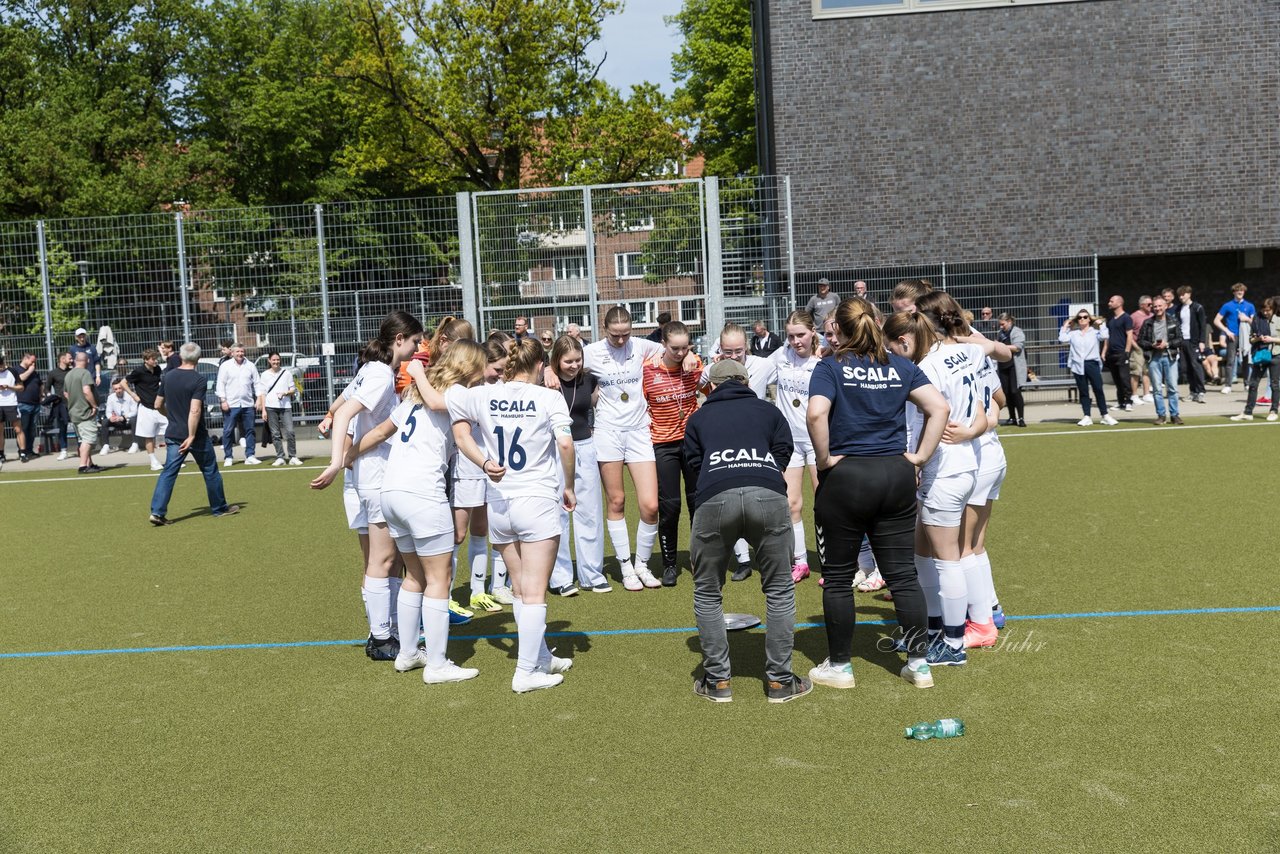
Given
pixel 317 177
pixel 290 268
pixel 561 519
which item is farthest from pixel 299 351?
pixel 317 177

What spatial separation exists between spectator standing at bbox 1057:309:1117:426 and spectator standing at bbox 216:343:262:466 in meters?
12.2

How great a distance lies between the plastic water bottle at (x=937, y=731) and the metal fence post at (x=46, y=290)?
60.1 ft

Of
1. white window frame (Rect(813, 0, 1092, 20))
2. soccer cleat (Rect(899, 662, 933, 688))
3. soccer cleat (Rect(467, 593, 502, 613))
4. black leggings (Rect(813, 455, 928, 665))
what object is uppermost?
white window frame (Rect(813, 0, 1092, 20))

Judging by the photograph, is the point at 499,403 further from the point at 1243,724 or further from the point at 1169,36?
the point at 1169,36

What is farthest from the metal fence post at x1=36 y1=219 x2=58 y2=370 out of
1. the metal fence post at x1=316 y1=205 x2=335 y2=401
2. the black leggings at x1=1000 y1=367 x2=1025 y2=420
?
the black leggings at x1=1000 y1=367 x2=1025 y2=420

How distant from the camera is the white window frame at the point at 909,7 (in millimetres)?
21734

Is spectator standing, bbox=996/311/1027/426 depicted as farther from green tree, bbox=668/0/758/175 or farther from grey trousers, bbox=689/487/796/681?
green tree, bbox=668/0/758/175

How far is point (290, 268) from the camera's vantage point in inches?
780

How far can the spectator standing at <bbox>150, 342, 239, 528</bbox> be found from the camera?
455 inches

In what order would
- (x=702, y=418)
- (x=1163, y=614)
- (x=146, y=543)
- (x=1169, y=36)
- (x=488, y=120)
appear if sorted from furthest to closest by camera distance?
(x=488, y=120) < (x=1169, y=36) < (x=146, y=543) < (x=1163, y=614) < (x=702, y=418)

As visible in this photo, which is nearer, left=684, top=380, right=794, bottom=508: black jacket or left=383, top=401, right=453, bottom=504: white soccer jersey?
left=684, top=380, right=794, bottom=508: black jacket

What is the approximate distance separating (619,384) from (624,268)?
10.7m

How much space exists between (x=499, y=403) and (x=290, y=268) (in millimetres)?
15096

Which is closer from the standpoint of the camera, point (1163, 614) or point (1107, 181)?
point (1163, 614)
